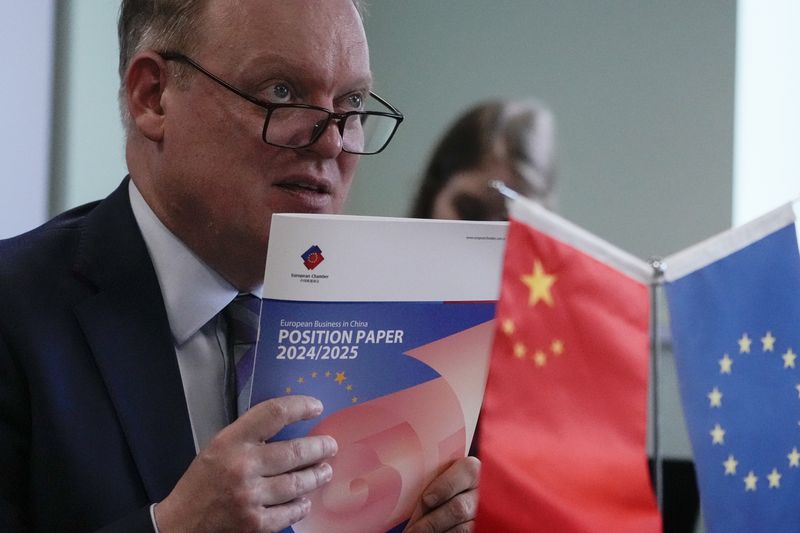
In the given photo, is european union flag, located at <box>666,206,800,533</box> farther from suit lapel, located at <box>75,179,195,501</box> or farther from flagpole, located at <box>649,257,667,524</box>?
suit lapel, located at <box>75,179,195,501</box>

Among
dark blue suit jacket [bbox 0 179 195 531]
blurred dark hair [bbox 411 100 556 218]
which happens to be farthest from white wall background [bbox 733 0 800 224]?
dark blue suit jacket [bbox 0 179 195 531]

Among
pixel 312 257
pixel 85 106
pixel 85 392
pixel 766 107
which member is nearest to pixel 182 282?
pixel 85 392

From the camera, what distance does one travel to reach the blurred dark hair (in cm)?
284

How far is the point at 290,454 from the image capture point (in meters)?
0.97

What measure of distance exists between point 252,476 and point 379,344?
0.19m

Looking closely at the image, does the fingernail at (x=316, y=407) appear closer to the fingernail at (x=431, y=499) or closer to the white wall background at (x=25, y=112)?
the fingernail at (x=431, y=499)

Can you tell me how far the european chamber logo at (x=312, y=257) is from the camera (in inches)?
38.9

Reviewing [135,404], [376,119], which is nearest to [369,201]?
[376,119]

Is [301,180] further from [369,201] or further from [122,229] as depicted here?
[369,201]

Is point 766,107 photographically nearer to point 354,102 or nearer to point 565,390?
point 354,102

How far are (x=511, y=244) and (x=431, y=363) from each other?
0.94 ft

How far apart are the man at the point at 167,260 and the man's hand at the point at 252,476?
12 centimetres

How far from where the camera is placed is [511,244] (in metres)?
0.81

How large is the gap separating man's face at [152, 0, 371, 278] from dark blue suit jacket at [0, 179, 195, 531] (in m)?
0.12
